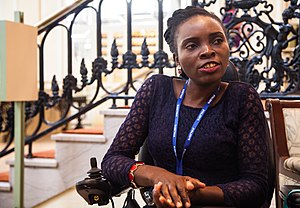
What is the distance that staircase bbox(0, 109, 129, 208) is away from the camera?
3.01 metres

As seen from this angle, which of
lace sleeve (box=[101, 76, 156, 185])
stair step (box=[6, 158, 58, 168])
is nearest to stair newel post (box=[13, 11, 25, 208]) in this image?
stair step (box=[6, 158, 58, 168])

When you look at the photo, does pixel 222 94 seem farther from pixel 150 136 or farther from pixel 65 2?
pixel 65 2

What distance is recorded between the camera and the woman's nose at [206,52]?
130 centimetres

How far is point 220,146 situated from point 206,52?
0.93 ft

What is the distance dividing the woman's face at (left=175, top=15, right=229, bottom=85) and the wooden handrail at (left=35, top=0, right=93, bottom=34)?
2.02m

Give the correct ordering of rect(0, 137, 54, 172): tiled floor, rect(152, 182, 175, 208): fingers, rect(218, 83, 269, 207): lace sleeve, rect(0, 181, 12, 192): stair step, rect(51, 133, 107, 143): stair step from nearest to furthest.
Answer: rect(152, 182, 175, 208): fingers
rect(218, 83, 269, 207): lace sleeve
rect(51, 133, 107, 143): stair step
rect(0, 181, 12, 192): stair step
rect(0, 137, 54, 172): tiled floor

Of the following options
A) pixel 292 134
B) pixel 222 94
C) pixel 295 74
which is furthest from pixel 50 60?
pixel 222 94

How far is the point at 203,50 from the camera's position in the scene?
1.31 meters

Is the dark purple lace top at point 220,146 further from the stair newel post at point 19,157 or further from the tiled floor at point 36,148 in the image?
the tiled floor at point 36,148

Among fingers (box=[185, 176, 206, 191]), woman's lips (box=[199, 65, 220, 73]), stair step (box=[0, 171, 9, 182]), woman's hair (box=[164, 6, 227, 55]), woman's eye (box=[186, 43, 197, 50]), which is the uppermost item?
woman's hair (box=[164, 6, 227, 55])

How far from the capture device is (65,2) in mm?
5965

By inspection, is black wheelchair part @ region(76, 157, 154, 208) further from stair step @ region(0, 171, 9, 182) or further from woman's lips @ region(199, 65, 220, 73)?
stair step @ region(0, 171, 9, 182)

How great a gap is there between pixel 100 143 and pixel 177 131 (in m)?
1.70

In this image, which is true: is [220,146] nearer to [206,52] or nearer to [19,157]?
[206,52]
